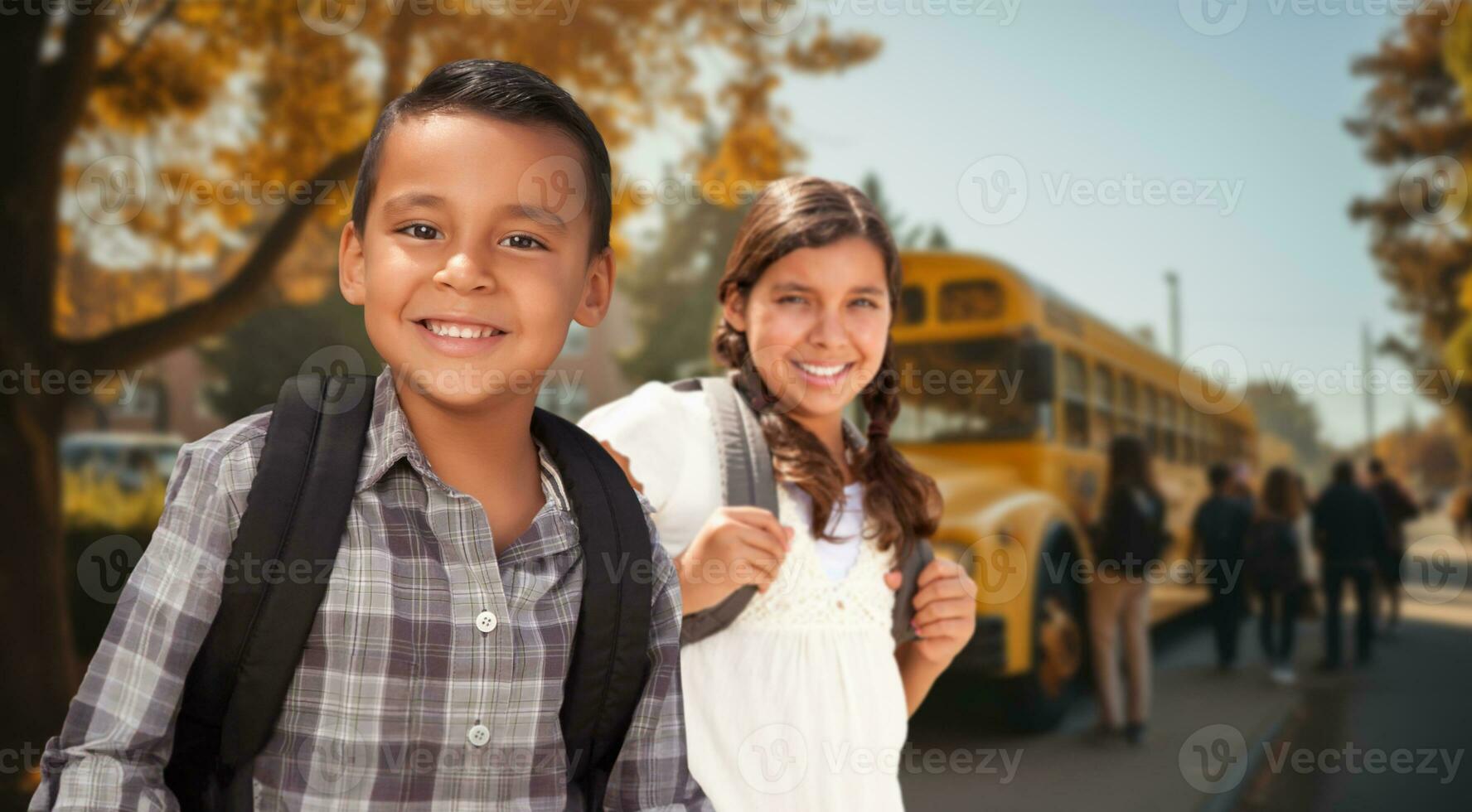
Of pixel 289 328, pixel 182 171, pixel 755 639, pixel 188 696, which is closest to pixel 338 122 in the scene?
pixel 182 171

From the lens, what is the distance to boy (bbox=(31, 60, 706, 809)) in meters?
0.92

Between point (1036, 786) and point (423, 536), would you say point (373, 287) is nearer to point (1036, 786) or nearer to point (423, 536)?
point (423, 536)

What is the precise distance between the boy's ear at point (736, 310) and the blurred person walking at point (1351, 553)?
13.9ft

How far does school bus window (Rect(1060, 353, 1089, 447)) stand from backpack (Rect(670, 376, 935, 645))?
2791 millimetres

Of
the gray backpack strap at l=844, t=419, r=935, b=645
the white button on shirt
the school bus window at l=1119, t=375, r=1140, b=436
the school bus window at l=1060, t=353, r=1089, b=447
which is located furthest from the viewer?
the school bus window at l=1119, t=375, r=1140, b=436

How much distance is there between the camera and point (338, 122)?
440cm

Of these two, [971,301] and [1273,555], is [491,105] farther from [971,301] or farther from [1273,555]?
[1273,555]

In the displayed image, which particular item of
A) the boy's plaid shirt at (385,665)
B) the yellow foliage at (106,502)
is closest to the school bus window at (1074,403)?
the boy's plaid shirt at (385,665)

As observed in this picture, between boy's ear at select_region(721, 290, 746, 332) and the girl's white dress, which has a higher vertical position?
boy's ear at select_region(721, 290, 746, 332)

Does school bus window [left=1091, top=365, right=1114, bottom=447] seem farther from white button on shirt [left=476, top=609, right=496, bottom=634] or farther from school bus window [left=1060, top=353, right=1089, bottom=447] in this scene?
white button on shirt [left=476, top=609, right=496, bottom=634]

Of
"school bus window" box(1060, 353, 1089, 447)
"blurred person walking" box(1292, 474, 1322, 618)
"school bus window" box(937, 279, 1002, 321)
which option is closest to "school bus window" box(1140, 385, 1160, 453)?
"school bus window" box(1060, 353, 1089, 447)

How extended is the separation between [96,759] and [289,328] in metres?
5.00

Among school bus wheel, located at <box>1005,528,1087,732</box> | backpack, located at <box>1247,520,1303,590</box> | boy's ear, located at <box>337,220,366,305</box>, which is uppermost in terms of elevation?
boy's ear, located at <box>337,220,366,305</box>

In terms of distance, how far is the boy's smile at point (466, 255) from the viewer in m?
1.05
